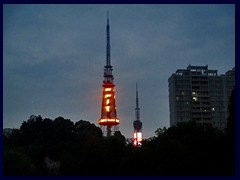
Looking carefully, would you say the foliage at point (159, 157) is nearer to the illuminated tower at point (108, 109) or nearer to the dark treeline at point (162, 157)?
the dark treeline at point (162, 157)

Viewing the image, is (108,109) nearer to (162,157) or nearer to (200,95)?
(200,95)

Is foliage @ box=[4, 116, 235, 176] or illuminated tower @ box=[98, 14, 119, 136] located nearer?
foliage @ box=[4, 116, 235, 176]

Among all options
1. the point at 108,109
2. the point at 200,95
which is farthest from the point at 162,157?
the point at 200,95

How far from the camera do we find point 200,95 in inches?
3314

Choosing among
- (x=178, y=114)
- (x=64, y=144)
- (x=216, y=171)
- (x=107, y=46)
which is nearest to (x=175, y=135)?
(x=216, y=171)

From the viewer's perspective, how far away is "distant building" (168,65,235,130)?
8050cm

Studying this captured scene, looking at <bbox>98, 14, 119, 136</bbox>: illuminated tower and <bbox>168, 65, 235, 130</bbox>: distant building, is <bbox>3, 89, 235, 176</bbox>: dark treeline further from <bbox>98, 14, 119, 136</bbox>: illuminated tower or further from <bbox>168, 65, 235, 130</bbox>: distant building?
<bbox>168, 65, 235, 130</bbox>: distant building

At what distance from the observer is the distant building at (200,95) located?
80500mm

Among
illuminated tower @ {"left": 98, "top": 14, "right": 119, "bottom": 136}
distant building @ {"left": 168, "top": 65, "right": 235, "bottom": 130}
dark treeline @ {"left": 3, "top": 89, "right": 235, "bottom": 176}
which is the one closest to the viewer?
dark treeline @ {"left": 3, "top": 89, "right": 235, "bottom": 176}

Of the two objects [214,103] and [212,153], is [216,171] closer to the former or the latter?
[212,153]

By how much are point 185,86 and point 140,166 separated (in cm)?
6298

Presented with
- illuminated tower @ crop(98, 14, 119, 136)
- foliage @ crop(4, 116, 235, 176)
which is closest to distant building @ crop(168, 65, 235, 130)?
illuminated tower @ crop(98, 14, 119, 136)

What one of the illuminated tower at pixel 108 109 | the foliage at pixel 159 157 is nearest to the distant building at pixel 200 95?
the illuminated tower at pixel 108 109

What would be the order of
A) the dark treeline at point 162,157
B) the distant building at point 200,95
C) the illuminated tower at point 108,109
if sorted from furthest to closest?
the distant building at point 200,95 → the illuminated tower at point 108,109 → the dark treeline at point 162,157
